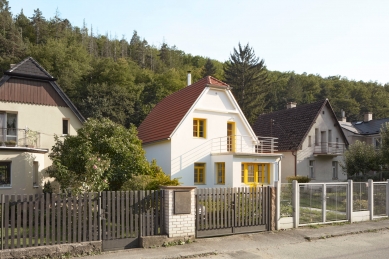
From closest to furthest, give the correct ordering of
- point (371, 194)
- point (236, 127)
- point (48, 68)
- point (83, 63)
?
point (371, 194) → point (236, 127) → point (48, 68) → point (83, 63)

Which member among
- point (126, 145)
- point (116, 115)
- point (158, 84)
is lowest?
point (126, 145)

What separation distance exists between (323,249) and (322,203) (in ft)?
12.1

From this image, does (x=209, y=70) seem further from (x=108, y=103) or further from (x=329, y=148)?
(x=329, y=148)

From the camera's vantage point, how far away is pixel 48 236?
935cm

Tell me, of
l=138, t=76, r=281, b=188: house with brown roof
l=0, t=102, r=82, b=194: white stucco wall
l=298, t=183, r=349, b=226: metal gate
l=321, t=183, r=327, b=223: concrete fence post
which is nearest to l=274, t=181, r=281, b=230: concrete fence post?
l=298, t=183, r=349, b=226: metal gate

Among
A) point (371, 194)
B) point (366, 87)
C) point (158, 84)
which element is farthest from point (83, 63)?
point (366, 87)

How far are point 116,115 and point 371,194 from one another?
103 ft

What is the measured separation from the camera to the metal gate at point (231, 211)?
1158 centimetres

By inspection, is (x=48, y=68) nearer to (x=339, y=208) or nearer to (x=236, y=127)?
(x=236, y=127)

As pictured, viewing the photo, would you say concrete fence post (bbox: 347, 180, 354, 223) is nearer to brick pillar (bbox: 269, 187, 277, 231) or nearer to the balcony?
brick pillar (bbox: 269, 187, 277, 231)

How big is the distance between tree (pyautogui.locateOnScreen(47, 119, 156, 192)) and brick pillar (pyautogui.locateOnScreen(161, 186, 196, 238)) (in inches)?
191

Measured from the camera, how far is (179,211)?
1096 centimetres

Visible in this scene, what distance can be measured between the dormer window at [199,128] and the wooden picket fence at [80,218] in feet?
41.9

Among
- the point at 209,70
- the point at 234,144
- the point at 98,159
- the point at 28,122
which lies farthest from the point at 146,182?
the point at 209,70
